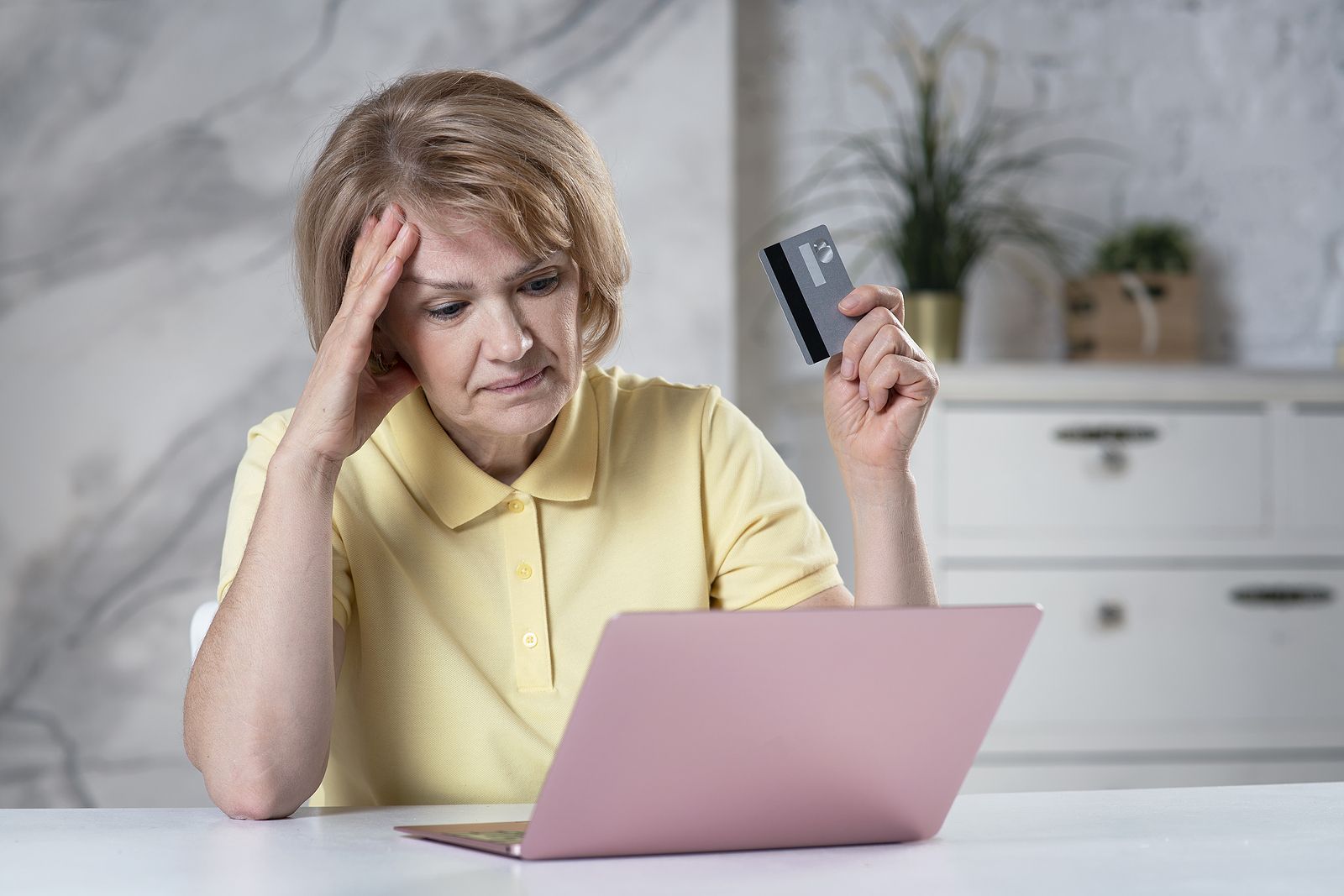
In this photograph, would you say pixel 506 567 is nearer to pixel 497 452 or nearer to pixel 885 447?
pixel 497 452

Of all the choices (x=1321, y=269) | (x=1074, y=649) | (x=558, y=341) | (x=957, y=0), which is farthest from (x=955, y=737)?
(x=1321, y=269)

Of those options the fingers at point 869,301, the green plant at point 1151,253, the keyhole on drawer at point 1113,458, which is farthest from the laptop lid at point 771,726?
the green plant at point 1151,253

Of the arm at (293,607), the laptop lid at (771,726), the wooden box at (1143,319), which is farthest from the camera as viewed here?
the wooden box at (1143,319)

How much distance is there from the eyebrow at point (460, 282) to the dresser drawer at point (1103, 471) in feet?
4.19

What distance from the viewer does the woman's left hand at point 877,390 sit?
115 cm

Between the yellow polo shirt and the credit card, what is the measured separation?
0.22 m

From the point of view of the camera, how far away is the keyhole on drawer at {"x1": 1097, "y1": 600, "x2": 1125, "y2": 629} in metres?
2.31

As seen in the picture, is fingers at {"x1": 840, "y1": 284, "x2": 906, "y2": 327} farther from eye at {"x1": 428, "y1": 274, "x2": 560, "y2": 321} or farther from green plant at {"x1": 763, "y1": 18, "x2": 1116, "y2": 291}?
green plant at {"x1": 763, "y1": 18, "x2": 1116, "y2": 291}

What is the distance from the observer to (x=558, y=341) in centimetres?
119

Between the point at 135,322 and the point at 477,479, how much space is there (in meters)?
1.33

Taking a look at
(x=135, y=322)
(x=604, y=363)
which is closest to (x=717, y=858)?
(x=604, y=363)

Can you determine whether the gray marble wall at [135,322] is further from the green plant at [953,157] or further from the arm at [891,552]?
the arm at [891,552]

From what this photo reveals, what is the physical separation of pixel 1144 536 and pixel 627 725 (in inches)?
72.3

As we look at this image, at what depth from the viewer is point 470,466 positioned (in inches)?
48.7
